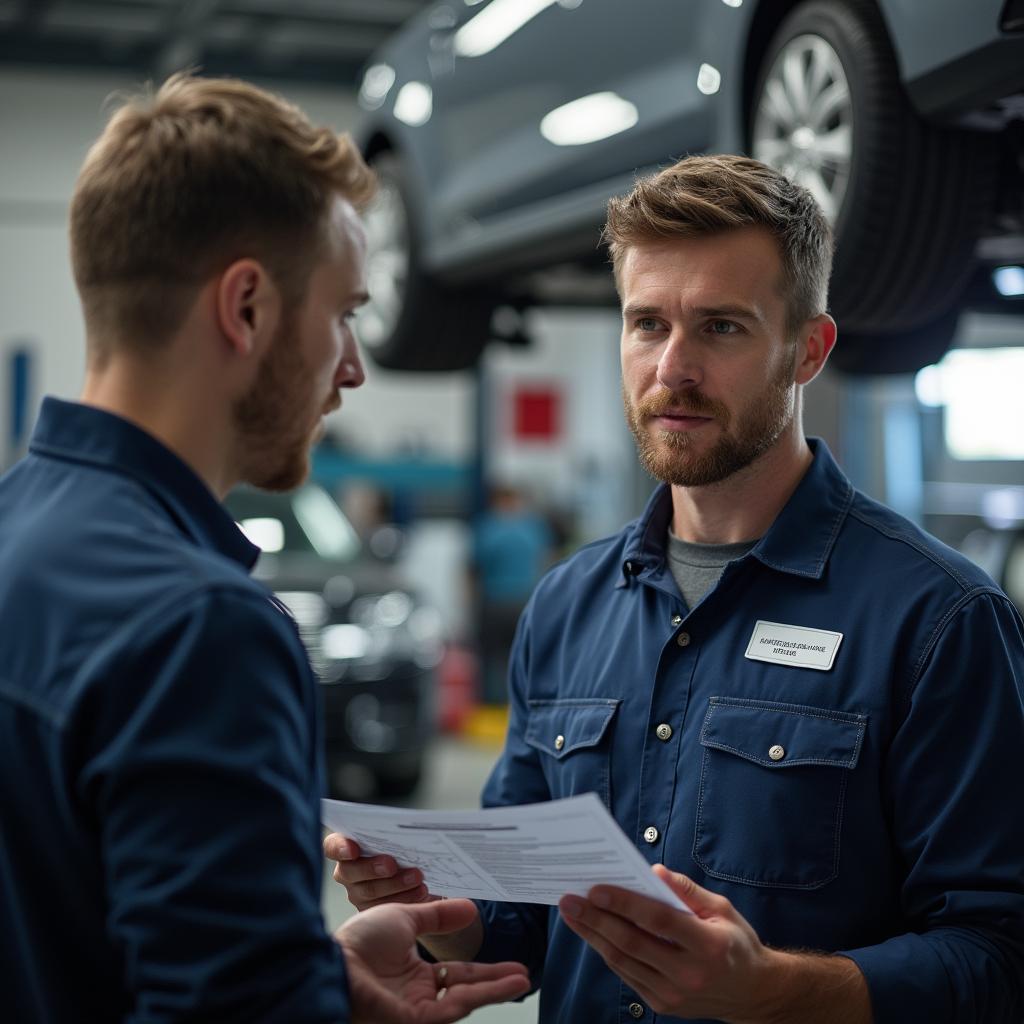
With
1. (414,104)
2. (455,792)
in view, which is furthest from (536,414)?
(414,104)

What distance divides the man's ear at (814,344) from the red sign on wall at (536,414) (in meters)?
12.0

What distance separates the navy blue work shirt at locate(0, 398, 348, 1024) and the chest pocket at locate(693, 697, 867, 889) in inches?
24.3

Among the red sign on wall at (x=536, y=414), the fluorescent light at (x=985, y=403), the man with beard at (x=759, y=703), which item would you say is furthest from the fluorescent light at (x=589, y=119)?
the red sign on wall at (x=536, y=414)

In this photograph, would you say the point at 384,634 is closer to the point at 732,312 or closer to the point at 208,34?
the point at 732,312

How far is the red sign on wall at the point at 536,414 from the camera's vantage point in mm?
13805

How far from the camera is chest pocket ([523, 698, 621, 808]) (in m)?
1.74

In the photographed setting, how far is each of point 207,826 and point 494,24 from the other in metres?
3.04

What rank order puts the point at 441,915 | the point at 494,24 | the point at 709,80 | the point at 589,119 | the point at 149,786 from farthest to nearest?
the point at 494,24 → the point at 589,119 → the point at 709,80 → the point at 441,915 → the point at 149,786

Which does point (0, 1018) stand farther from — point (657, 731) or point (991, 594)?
point (991, 594)

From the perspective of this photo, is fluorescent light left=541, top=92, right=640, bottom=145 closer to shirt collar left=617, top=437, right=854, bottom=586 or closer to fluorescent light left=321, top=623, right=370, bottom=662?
shirt collar left=617, top=437, right=854, bottom=586

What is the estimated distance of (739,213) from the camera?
1.70 meters

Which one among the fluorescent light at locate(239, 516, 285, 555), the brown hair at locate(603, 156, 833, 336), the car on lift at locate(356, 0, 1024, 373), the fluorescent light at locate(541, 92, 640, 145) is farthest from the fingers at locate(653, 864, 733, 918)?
the fluorescent light at locate(239, 516, 285, 555)

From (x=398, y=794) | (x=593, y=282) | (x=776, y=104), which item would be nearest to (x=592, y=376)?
(x=398, y=794)

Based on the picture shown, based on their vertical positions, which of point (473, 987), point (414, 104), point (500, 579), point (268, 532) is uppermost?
point (414, 104)
